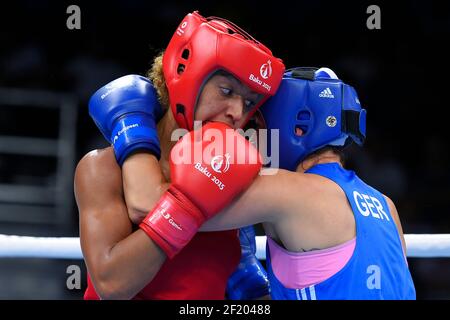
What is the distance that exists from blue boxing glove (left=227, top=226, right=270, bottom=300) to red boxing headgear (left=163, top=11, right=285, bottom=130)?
1.68 ft

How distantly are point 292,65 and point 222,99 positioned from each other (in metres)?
3.92

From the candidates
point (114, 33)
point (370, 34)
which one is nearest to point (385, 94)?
point (370, 34)

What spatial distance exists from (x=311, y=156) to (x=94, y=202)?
71cm

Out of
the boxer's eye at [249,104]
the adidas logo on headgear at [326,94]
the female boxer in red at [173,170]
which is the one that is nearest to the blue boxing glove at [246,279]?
the female boxer in red at [173,170]

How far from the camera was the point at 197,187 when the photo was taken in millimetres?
1747

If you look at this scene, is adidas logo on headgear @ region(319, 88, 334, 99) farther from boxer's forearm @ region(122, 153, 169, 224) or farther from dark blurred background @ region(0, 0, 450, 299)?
dark blurred background @ region(0, 0, 450, 299)

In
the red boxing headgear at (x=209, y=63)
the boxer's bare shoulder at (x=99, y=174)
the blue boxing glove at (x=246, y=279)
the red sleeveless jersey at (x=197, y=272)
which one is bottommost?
the blue boxing glove at (x=246, y=279)

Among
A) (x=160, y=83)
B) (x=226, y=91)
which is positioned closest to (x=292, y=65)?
(x=160, y=83)

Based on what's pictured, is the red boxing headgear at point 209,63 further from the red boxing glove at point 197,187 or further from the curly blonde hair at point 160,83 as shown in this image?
the red boxing glove at point 197,187

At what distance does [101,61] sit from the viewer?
18.5 feet

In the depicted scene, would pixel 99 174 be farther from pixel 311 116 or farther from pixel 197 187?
pixel 311 116

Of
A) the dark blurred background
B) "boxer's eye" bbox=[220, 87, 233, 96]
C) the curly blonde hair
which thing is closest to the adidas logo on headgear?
"boxer's eye" bbox=[220, 87, 233, 96]

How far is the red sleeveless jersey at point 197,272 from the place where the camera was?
2016 mm

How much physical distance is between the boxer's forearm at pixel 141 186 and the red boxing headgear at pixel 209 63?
27cm
